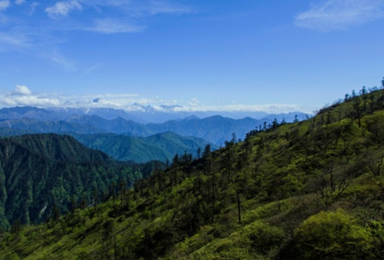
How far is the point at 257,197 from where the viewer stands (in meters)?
77.8

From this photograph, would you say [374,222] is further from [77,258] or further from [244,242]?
[77,258]

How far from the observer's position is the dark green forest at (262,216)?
102ft

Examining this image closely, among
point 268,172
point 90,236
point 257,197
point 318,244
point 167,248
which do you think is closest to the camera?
point 318,244

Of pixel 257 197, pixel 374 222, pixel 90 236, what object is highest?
pixel 374 222

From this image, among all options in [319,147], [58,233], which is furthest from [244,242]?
[58,233]

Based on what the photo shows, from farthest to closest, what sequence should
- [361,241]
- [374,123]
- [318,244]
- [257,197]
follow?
[374,123] → [257,197] → [318,244] → [361,241]

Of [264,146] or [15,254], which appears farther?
[264,146]

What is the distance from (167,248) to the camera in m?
70.2

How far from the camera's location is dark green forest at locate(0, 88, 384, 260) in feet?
102

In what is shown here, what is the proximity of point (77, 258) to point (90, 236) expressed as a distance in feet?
86.7

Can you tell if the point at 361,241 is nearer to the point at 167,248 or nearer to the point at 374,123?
the point at 167,248

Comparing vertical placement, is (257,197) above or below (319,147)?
below

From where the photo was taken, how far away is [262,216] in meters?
53.8

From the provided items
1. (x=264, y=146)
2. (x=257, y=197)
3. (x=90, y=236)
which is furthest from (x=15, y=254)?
(x=264, y=146)
